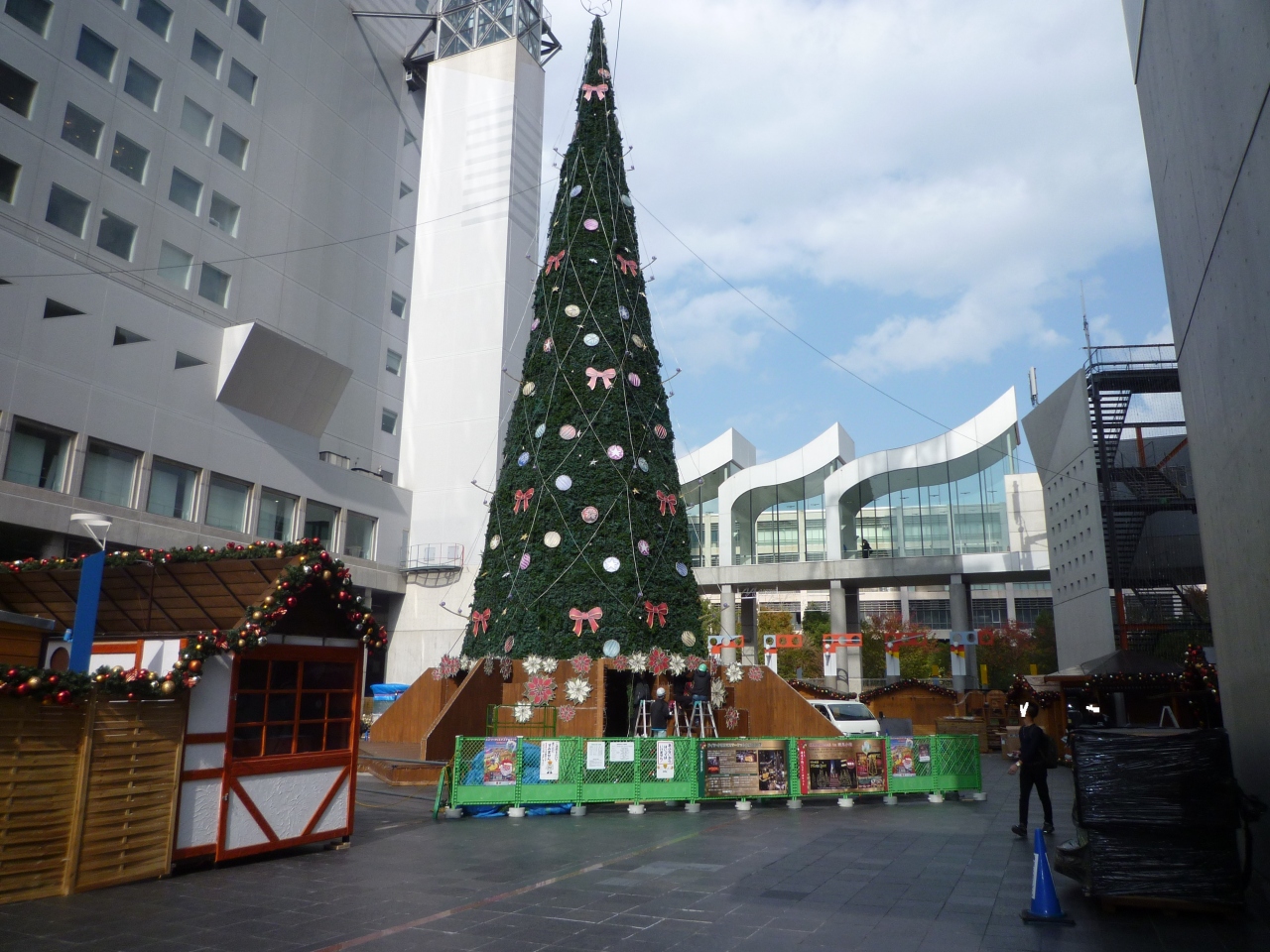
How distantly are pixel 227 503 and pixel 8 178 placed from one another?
10.7m

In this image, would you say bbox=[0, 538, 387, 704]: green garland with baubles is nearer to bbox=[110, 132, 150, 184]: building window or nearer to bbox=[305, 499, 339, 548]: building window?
bbox=[110, 132, 150, 184]: building window

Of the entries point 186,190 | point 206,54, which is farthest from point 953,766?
point 206,54

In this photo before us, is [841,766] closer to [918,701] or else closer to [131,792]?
[131,792]

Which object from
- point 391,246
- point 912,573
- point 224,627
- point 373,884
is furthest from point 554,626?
point 912,573

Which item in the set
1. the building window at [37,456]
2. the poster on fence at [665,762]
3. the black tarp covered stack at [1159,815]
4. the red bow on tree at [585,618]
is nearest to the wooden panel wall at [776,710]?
the red bow on tree at [585,618]

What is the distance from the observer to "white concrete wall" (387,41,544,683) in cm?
3688

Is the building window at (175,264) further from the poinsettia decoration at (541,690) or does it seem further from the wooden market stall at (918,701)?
the wooden market stall at (918,701)

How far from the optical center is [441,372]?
38.6 metres

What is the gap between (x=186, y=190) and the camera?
29.1 meters

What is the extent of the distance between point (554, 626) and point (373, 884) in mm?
8146

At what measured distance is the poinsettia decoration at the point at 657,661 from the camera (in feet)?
53.2

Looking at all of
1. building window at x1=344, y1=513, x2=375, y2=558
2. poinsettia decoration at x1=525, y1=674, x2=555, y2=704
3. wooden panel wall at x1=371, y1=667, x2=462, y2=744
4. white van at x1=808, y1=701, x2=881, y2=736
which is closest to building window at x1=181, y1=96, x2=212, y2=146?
building window at x1=344, y1=513, x2=375, y2=558

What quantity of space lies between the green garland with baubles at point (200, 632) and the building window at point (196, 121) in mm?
23245

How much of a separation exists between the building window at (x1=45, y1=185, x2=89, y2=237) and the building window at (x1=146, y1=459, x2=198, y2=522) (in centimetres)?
698
